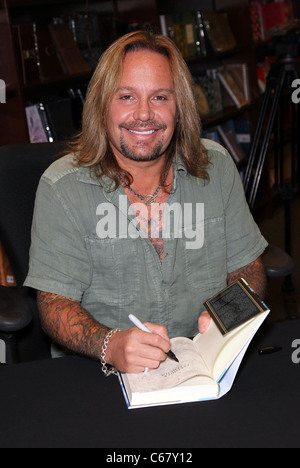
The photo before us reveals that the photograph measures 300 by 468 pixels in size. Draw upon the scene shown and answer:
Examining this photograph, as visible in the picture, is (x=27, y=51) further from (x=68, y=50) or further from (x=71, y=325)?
(x=71, y=325)

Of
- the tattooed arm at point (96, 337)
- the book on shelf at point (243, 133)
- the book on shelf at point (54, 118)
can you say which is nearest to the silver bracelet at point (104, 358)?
the tattooed arm at point (96, 337)

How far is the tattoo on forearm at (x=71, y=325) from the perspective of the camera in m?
1.35

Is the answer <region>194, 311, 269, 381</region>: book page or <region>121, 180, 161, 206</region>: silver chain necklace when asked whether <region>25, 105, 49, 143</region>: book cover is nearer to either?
<region>121, 180, 161, 206</region>: silver chain necklace

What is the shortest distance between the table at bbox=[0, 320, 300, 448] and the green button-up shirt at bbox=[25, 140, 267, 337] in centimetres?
28

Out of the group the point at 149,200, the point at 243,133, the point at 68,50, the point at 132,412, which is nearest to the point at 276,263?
the point at 149,200

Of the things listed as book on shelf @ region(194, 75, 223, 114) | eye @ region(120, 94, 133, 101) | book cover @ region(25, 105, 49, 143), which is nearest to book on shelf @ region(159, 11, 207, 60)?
book on shelf @ region(194, 75, 223, 114)

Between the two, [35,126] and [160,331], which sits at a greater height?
[35,126]

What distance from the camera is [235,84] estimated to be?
4.47m

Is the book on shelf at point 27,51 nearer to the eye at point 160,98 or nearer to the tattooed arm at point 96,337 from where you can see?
the eye at point 160,98

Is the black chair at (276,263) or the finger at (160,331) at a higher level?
the finger at (160,331)

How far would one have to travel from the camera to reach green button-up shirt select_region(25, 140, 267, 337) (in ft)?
5.00

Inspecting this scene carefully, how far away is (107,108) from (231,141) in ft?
9.52
